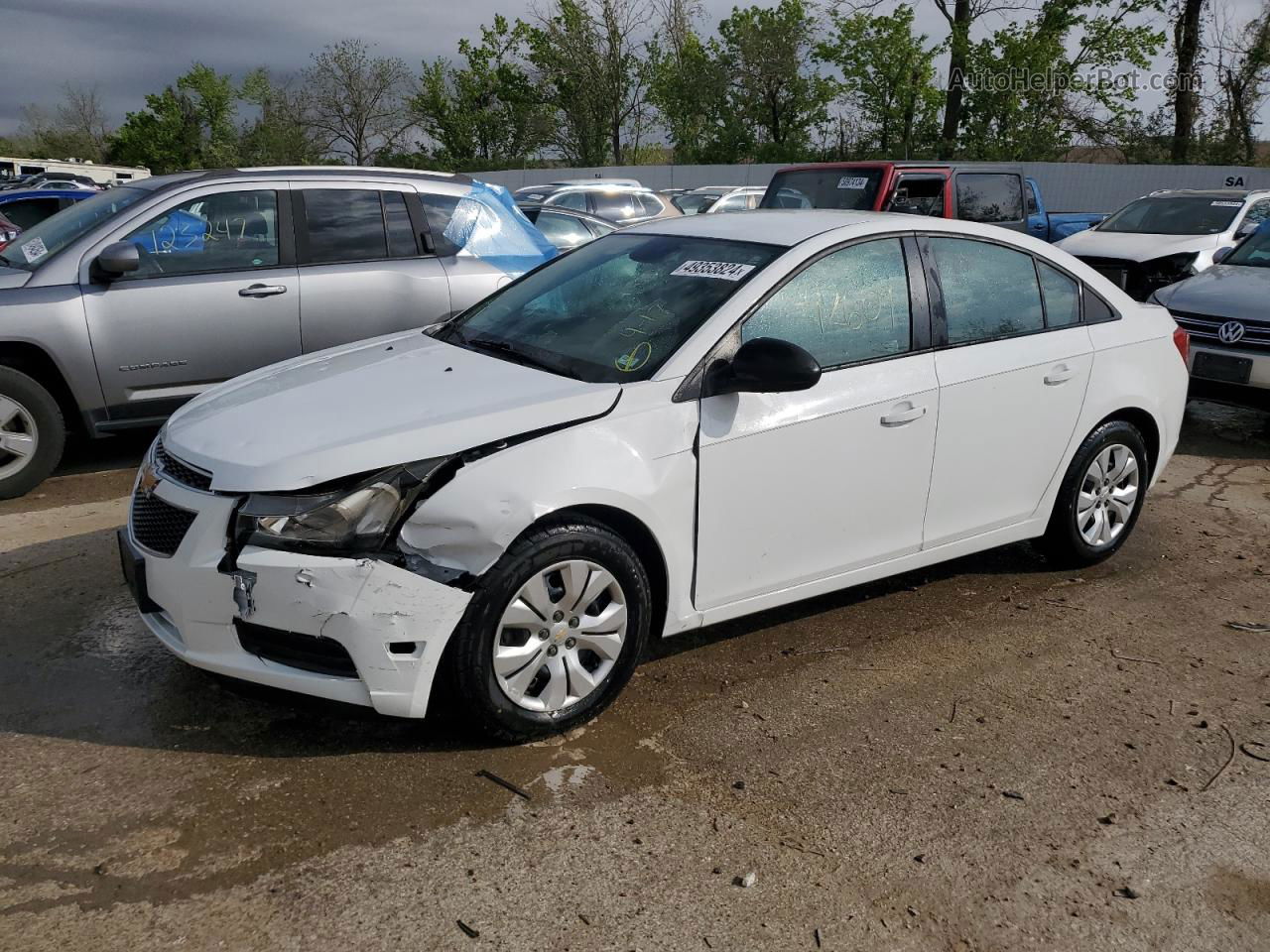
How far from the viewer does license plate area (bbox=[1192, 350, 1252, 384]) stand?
7402 millimetres

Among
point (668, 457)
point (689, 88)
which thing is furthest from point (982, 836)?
point (689, 88)

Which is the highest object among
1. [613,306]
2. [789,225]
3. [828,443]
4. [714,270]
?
[789,225]

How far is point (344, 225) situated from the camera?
6.53 metres

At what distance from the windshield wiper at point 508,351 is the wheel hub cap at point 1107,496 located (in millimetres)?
2576

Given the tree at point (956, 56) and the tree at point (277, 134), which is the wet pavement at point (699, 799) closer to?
the tree at point (956, 56)

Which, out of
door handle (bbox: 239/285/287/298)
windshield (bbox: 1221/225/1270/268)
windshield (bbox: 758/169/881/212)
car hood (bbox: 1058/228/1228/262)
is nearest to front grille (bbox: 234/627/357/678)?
door handle (bbox: 239/285/287/298)

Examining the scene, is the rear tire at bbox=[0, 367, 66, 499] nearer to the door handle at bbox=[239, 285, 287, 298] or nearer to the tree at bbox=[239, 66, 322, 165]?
the door handle at bbox=[239, 285, 287, 298]

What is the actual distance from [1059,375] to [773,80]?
4569cm

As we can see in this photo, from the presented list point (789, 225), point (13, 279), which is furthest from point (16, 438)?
point (789, 225)

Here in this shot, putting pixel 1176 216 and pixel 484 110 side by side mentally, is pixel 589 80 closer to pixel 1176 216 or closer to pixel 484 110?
pixel 484 110

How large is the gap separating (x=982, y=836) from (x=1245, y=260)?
758cm

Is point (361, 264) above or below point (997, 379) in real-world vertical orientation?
above

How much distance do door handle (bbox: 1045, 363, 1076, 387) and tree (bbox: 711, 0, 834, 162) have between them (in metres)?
41.6

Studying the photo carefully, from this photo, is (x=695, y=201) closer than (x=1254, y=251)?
No
